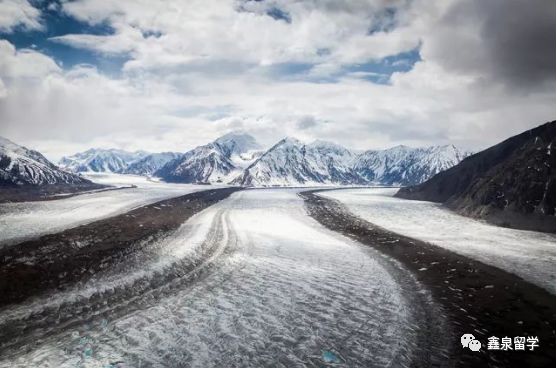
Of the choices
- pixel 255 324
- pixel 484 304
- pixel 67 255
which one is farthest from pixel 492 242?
pixel 67 255

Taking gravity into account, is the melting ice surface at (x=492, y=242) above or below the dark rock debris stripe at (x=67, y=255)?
above

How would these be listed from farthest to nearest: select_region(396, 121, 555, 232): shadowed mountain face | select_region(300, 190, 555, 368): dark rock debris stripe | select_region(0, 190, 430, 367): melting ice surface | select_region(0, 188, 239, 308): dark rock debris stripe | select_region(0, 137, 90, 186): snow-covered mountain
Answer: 1. select_region(0, 137, 90, 186): snow-covered mountain
2. select_region(396, 121, 555, 232): shadowed mountain face
3. select_region(0, 188, 239, 308): dark rock debris stripe
4. select_region(300, 190, 555, 368): dark rock debris stripe
5. select_region(0, 190, 430, 367): melting ice surface

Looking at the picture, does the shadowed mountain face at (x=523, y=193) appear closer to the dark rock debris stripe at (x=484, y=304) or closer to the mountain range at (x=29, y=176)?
the dark rock debris stripe at (x=484, y=304)

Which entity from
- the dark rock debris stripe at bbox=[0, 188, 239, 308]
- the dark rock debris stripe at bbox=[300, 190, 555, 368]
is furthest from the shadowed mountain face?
the dark rock debris stripe at bbox=[0, 188, 239, 308]

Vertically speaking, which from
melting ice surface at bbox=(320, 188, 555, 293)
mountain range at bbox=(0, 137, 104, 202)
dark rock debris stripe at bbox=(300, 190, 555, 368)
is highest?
mountain range at bbox=(0, 137, 104, 202)

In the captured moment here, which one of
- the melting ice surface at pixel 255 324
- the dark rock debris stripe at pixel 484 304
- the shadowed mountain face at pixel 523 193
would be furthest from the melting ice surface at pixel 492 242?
the melting ice surface at pixel 255 324

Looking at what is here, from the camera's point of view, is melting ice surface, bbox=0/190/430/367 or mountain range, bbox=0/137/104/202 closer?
melting ice surface, bbox=0/190/430/367

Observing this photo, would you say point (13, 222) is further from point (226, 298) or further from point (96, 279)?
point (226, 298)

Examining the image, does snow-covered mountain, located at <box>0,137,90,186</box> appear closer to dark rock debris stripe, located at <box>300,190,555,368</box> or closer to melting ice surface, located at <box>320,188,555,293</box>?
melting ice surface, located at <box>320,188,555,293</box>

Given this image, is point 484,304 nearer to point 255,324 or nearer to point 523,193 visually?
point 255,324
